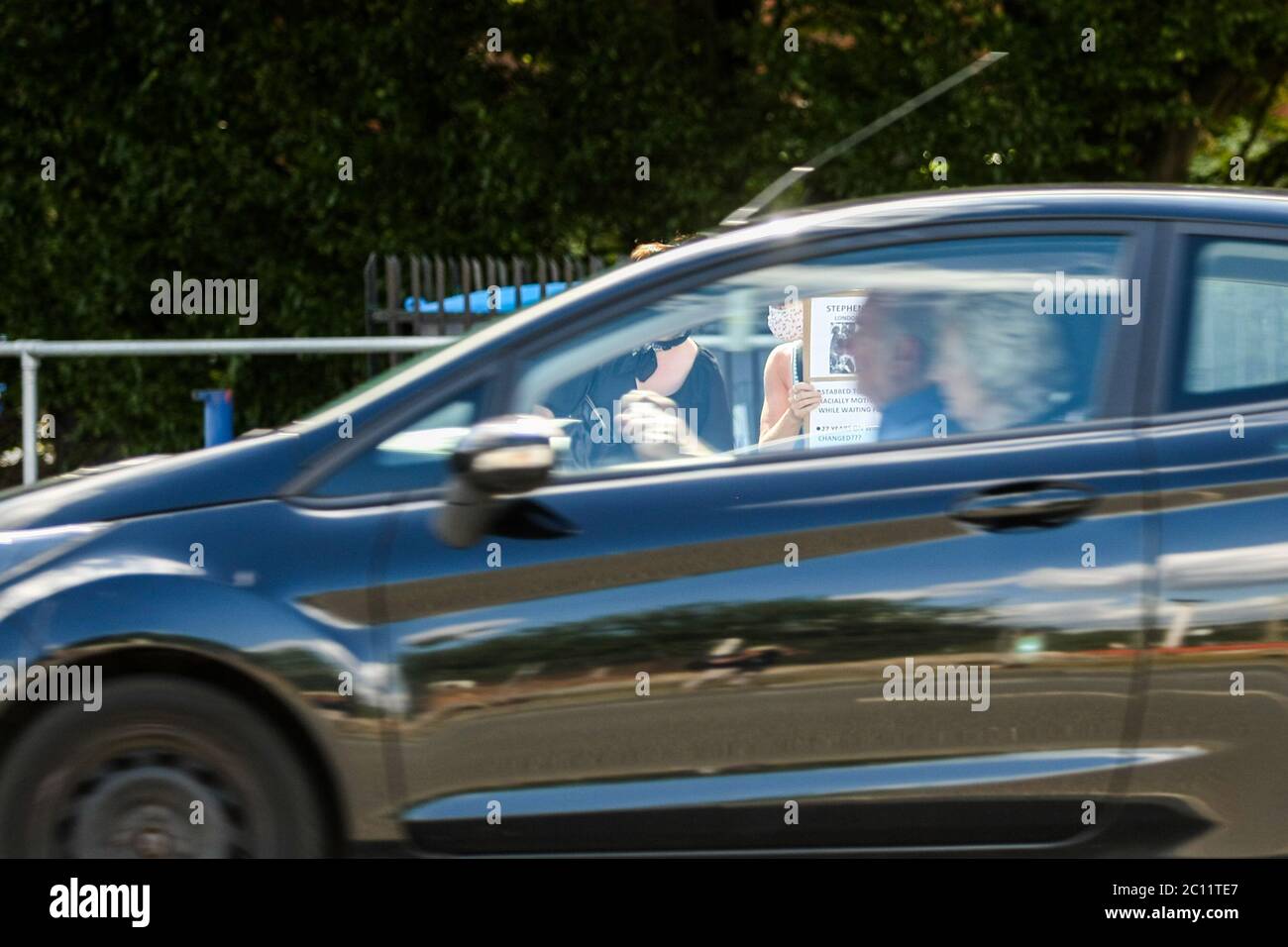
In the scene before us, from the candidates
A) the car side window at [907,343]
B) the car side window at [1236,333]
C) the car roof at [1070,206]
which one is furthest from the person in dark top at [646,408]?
the car side window at [1236,333]

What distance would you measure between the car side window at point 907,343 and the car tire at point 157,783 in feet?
2.93

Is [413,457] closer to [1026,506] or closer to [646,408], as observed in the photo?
[646,408]

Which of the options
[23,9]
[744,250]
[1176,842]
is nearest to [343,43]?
[23,9]

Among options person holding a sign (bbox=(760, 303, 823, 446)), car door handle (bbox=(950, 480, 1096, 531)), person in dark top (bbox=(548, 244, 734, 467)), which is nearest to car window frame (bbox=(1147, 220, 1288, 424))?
car door handle (bbox=(950, 480, 1096, 531))

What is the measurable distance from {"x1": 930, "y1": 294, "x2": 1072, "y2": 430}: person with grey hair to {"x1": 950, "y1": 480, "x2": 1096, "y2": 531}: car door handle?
17 cm

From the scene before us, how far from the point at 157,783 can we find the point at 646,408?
1.31 m

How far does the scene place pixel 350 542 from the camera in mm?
3904

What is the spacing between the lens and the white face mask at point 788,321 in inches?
168

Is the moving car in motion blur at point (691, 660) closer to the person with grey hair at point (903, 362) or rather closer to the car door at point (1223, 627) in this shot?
the car door at point (1223, 627)

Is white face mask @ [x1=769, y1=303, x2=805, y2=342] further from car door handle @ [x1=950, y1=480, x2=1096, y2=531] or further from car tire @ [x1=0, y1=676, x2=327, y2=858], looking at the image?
car tire @ [x1=0, y1=676, x2=327, y2=858]

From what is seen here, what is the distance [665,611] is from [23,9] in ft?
35.7

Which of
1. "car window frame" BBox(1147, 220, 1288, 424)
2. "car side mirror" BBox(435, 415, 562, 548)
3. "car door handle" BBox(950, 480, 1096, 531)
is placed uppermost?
"car window frame" BBox(1147, 220, 1288, 424)

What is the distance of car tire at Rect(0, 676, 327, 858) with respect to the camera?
3816 mm
